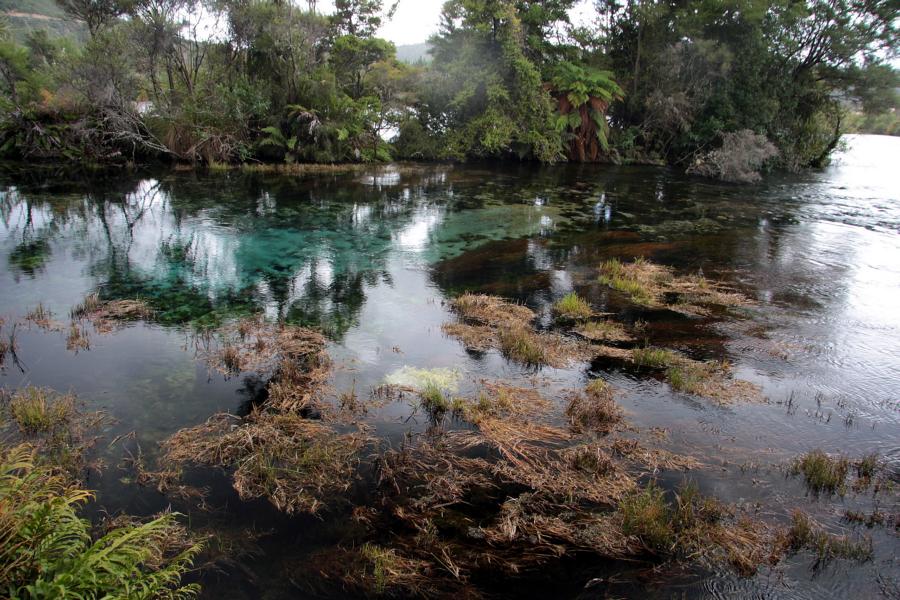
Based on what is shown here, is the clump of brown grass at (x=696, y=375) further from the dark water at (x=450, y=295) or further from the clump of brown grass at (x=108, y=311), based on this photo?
the clump of brown grass at (x=108, y=311)

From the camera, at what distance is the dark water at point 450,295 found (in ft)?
15.5

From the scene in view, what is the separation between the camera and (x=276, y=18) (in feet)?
73.5

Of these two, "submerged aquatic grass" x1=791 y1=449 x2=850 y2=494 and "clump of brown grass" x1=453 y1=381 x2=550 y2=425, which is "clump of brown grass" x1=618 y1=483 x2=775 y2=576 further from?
"clump of brown grass" x1=453 y1=381 x2=550 y2=425

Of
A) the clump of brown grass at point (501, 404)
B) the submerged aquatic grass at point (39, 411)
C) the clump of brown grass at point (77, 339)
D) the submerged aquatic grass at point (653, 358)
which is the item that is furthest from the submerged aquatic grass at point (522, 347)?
the clump of brown grass at point (77, 339)

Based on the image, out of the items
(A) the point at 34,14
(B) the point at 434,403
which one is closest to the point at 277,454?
(B) the point at 434,403

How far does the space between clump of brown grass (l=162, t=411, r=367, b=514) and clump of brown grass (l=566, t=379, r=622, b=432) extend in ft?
7.69

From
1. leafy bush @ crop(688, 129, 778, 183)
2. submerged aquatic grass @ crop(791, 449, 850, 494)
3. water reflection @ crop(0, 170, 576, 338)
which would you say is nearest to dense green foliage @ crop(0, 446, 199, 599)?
water reflection @ crop(0, 170, 576, 338)

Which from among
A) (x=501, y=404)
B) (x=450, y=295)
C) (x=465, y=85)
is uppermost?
(x=465, y=85)

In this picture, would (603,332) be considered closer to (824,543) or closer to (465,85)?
(824,543)

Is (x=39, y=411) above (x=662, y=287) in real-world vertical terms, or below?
below

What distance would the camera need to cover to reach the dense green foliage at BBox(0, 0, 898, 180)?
2130 cm

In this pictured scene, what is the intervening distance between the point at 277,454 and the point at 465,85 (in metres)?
24.1

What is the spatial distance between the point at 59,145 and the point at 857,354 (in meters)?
26.2

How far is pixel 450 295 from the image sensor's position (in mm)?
9695
